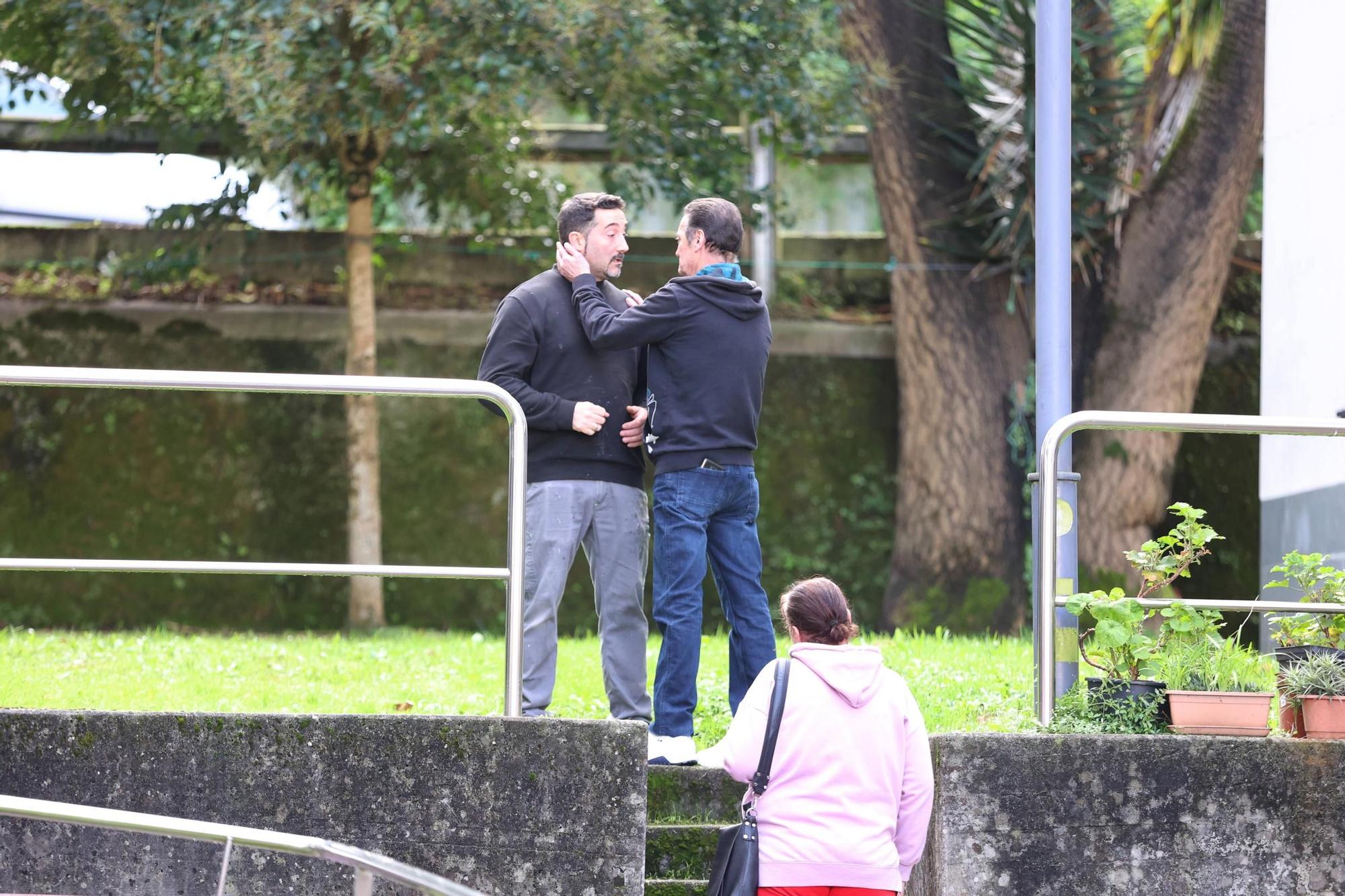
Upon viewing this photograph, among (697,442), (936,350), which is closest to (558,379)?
(697,442)

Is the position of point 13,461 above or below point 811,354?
below

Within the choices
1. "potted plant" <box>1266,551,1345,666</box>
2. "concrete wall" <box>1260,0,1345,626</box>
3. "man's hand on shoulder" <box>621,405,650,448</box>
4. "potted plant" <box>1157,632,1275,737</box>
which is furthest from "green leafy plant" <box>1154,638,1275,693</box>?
"concrete wall" <box>1260,0,1345,626</box>

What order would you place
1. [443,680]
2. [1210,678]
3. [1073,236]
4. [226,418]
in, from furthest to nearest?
1. [226,418]
2. [1073,236]
3. [443,680]
4. [1210,678]

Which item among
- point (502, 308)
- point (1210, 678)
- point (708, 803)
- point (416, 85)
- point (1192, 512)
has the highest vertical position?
point (416, 85)

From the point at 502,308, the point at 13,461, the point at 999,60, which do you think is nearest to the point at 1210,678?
the point at 502,308

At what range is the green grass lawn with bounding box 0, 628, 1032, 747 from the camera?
18.6ft

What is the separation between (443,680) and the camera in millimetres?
6645

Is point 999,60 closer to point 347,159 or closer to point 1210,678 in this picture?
point 347,159

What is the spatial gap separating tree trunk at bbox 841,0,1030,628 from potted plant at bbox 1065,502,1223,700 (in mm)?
5178

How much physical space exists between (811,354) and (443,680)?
182 inches

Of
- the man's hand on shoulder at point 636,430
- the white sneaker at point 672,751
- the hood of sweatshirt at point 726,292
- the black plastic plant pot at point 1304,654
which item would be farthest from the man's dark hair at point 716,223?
the black plastic plant pot at point 1304,654

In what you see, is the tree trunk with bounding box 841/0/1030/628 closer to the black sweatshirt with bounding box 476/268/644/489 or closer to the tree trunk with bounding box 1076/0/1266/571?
the tree trunk with bounding box 1076/0/1266/571

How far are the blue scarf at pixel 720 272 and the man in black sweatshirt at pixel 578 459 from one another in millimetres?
318

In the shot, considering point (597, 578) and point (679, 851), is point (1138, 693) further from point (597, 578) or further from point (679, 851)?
point (597, 578)
